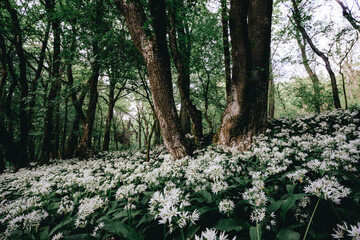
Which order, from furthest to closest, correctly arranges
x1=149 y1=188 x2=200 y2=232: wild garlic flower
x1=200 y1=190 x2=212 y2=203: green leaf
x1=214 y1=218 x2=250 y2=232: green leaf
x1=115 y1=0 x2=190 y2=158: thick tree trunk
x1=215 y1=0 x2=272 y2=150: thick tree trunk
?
x1=215 y1=0 x2=272 y2=150: thick tree trunk < x1=115 y1=0 x2=190 y2=158: thick tree trunk < x1=200 y1=190 x2=212 y2=203: green leaf < x1=214 y1=218 x2=250 y2=232: green leaf < x1=149 y1=188 x2=200 y2=232: wild garlic flower

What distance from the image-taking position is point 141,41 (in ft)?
13.4

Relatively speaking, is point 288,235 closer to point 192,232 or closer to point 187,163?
point 192,232

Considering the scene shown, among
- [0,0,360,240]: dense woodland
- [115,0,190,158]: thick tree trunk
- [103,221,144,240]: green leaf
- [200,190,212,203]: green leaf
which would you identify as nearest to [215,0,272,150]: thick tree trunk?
[0,0,360,240]: dense woodland

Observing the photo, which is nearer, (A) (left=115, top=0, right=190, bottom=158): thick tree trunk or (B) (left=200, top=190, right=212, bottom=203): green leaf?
(B) (left=200, top=190, right=212, bottom=203): green leaf

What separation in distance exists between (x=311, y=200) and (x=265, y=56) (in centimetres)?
458

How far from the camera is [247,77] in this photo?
4.70 metres

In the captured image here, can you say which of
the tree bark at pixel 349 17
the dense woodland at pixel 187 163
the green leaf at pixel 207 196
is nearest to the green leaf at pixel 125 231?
the dense woodland at pixel 187 163

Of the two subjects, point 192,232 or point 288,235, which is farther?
point 192,232

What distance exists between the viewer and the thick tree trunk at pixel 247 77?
15.3 feet

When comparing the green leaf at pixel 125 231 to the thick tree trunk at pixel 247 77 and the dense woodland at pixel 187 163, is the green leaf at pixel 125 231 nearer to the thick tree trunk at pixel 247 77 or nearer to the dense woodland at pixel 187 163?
the dense woodland at pixel 187 163

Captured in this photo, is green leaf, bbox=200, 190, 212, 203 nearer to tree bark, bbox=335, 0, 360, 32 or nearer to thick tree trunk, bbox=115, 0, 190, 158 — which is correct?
thick tree trunk, bbox=115, 0, 190, 158

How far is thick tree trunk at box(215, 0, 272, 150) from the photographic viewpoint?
4664 mm

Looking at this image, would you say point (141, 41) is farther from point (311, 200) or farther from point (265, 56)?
point (311, 200)

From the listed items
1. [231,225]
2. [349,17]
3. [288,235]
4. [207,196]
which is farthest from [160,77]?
[349,17]
